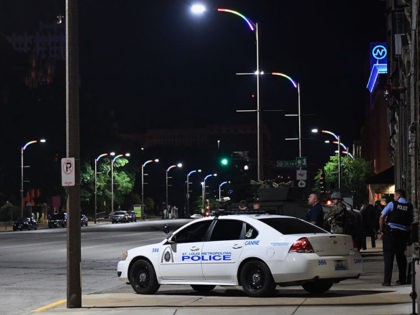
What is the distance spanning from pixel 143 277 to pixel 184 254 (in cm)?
105

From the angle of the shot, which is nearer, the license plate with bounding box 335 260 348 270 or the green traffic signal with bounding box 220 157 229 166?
the license plate with bounding box 335 260 348 270

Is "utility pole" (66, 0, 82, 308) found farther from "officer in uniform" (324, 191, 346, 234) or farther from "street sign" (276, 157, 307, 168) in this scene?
"street sign" (276, 157, 307, 168)

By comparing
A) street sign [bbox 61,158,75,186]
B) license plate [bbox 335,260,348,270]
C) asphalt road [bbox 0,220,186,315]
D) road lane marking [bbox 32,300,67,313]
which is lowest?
asphalt road [bbox 0,220,186,315]

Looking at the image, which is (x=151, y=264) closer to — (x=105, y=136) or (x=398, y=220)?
(x=398, y=220)

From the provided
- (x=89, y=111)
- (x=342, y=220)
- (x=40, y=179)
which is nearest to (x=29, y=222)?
(x=40, y=179)

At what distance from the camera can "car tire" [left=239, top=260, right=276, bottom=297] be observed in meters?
13.6

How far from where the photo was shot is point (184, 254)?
48.2ft

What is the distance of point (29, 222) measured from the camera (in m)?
70.6

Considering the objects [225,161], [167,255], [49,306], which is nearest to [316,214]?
[167,255]

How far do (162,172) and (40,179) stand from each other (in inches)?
2802

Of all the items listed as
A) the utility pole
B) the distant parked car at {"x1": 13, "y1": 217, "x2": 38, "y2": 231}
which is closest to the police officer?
the utility pole

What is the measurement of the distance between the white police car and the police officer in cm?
86

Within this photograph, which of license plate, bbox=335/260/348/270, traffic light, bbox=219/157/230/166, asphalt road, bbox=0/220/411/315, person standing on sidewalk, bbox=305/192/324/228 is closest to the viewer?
asphalt road, bbox=0/220/411/315

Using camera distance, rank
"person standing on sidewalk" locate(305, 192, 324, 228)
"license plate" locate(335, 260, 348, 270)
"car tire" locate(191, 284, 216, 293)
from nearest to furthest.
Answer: "license plate" locate(335, 260, 348, 270) < "car tire" locate(191, 284, 216, 293) < "person standing on sidewalk" locate(305, 192, 324, 228)
